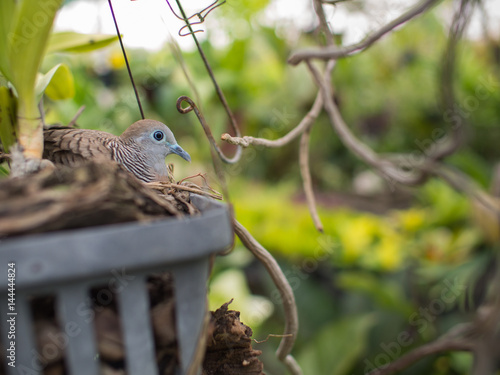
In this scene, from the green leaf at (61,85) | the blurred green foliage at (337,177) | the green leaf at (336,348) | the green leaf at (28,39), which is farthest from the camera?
the blurred green foliage at (337,177)

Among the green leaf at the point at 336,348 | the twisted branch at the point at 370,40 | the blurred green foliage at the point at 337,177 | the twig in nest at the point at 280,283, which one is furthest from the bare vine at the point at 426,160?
the green leaf at the point at 336,348

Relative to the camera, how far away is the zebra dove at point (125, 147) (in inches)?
22.0

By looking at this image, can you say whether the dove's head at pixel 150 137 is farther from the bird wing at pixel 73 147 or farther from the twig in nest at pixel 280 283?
the twig in nest at pixel 280 283

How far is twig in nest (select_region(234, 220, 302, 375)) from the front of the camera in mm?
525

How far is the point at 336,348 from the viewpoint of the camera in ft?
5.85

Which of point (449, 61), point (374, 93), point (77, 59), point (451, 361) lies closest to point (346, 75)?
point (374, 93)

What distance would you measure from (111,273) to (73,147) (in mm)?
295

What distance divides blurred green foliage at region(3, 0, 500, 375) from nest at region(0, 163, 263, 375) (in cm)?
75

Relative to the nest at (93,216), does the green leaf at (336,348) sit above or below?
below

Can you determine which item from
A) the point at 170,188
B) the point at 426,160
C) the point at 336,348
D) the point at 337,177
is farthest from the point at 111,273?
the point at 337,177

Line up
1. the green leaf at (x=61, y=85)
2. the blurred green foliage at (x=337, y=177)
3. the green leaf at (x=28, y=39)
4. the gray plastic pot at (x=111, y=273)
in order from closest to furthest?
1. the gray plastic pot at (x=111, y=273)
2. the green leaf at (x=28, y=39)
3. the green leaf at (x=61, y=85)
4. the blurred green foliage at (x=337, y=177)

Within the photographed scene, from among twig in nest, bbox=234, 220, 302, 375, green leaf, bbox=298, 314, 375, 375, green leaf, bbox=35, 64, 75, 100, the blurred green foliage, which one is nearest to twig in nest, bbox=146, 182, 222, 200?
twig in nest, bbox=234, 220, 302, 375

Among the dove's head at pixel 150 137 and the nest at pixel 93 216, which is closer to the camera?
the nest at pixel 93 216

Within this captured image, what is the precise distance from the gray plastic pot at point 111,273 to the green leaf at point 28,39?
9.4 inches
